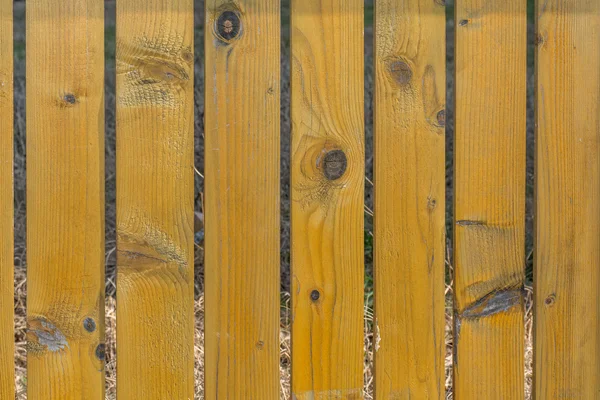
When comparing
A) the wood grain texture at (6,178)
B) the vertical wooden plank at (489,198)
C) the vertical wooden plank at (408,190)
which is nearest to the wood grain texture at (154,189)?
the wood grain texture at (6,178)

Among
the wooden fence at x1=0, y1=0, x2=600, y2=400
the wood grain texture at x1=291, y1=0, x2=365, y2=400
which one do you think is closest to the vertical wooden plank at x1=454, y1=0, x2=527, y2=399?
the wooden fence at x1=0, y1=0, x2=600, y2=400

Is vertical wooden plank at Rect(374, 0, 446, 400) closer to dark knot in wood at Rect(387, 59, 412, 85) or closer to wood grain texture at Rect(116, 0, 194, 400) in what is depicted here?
dark knot in wood at Rect(387, 59, 412, 85)

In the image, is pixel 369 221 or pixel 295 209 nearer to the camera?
pixel 295 209

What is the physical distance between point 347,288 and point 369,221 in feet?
4.88

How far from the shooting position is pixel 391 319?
1.54 m

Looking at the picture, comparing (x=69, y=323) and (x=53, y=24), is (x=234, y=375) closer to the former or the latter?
(x=69, y=323)

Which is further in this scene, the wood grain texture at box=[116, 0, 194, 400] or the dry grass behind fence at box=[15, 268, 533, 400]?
the dry grass behind fence at box=[15, 268, 533, 400]

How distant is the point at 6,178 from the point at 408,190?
35.5 inches

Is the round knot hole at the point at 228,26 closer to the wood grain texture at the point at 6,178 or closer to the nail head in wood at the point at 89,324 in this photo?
the wood grain texture at the point at 6,178

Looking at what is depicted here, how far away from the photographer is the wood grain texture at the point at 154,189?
58.5 inches

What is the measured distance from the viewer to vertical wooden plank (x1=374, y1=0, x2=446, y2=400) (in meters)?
1.51

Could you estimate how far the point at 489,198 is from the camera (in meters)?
1.54

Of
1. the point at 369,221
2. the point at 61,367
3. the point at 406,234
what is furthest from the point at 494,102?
the point at 369,221

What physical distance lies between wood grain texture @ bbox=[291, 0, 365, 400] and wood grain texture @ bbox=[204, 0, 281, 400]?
0.05m
